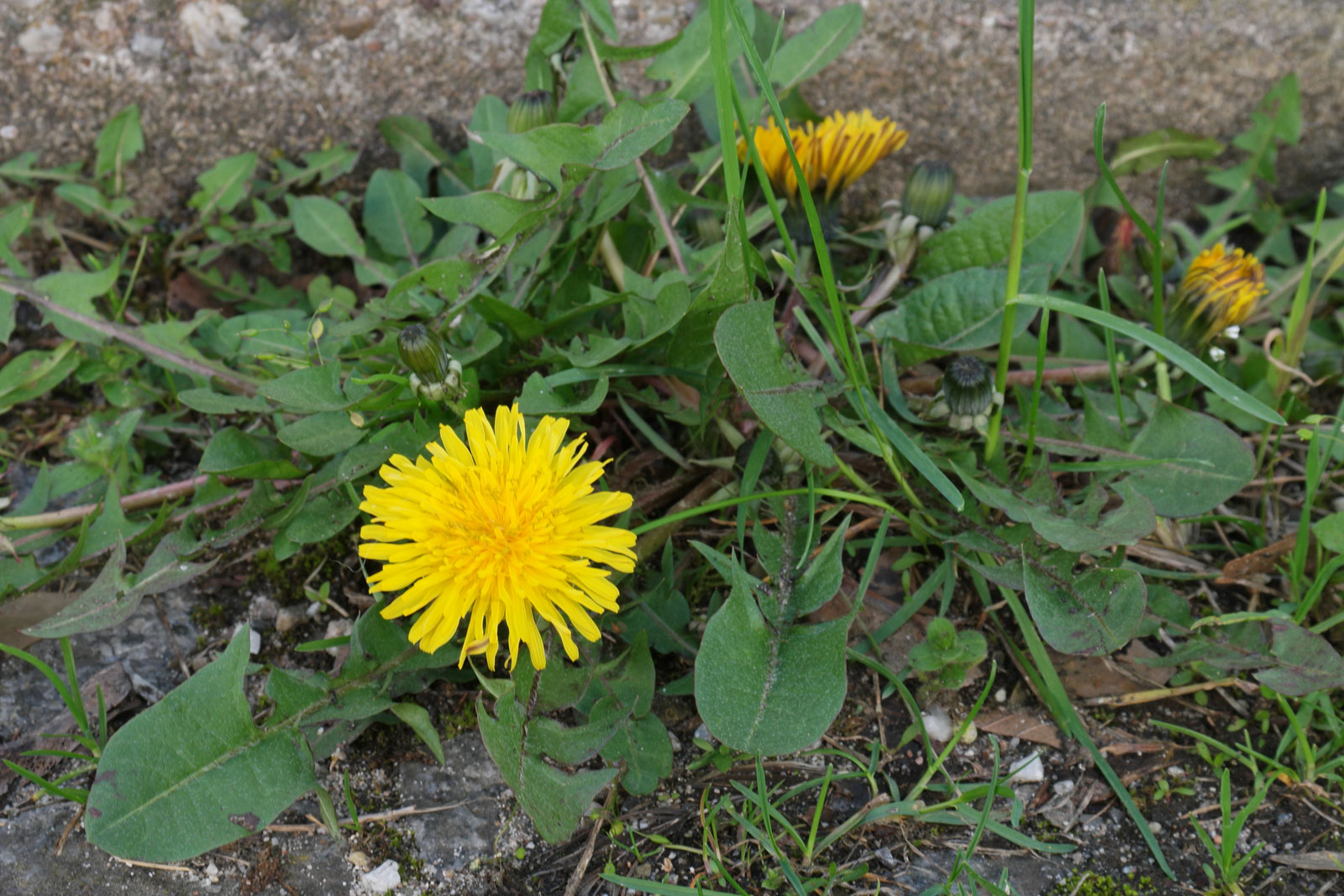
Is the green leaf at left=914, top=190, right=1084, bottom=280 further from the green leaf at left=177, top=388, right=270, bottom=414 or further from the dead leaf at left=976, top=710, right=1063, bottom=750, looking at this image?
the green leaf at left=177, top=388, right=270, bottom=414

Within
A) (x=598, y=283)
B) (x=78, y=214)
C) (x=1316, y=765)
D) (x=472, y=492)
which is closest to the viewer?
(x=472, y=492)

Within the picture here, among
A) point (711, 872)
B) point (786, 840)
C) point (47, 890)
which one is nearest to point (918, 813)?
point (786, 840)

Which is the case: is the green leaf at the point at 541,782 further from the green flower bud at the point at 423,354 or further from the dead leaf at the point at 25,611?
the dead leaf at the point at 25,611

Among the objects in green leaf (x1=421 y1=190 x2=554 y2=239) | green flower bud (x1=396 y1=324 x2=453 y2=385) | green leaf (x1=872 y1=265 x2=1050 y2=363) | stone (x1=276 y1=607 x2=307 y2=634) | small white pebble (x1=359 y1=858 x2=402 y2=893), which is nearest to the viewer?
small white pebble (x1=359 y1=858 x2=402 y2=893)

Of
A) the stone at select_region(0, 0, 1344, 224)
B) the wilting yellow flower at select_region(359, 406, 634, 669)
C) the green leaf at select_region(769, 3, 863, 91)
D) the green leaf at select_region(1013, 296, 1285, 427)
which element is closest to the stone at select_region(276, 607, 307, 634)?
the wilting yellow flower at select_region(359, 406, 634, 669)

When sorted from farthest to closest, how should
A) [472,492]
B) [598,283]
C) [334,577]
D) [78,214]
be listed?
[78,214] → [598,283] → [334,577] → [472,492]

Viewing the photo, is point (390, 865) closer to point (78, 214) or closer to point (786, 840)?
point (786, 840)
